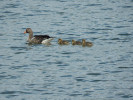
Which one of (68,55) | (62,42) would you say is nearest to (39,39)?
(62,42)

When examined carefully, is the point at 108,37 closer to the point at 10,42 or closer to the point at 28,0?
the point at 10,42

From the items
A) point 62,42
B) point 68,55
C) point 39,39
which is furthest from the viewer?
point 39,39

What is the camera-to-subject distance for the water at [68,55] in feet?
48.5

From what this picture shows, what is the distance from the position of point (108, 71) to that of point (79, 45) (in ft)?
13.5

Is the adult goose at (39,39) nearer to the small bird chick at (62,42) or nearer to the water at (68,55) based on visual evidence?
the water at (68,55)

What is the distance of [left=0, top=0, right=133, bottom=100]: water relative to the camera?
14781 millimetres

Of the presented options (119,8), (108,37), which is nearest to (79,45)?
(108,37)

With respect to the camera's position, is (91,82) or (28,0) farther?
(28,0)

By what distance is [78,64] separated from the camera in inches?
696

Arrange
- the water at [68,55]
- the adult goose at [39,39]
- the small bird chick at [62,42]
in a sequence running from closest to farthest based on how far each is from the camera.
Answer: the water at [68,55] → the small bird chick at [62,42] → the adult goose at [39,39]

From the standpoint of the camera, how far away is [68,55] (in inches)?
757

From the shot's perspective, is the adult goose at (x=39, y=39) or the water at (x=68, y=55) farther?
the adult goose at (x=39, y=39)

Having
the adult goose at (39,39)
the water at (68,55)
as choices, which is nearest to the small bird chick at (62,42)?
the water at (68,55)

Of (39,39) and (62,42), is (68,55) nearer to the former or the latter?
(62,42)
